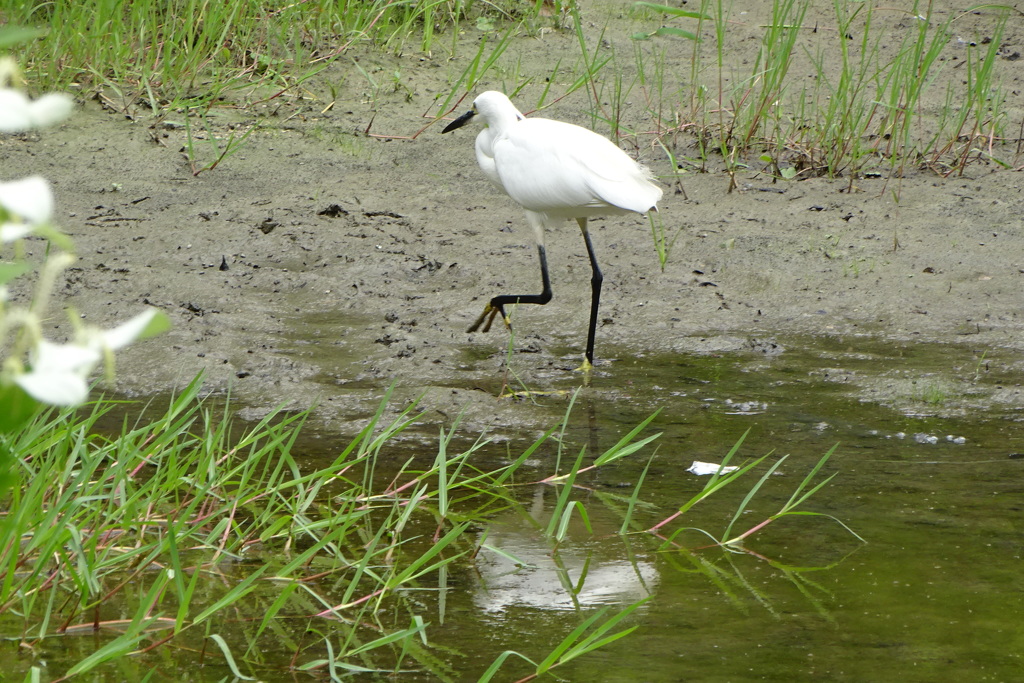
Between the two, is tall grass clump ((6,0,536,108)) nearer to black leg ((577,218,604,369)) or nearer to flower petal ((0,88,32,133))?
black leg ((577,218,604,369))

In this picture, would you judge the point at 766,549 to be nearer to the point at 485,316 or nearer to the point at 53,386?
the point at 485,316

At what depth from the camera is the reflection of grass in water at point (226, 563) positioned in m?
1.69

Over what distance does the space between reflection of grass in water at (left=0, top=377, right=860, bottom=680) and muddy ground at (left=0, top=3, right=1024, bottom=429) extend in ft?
2.61

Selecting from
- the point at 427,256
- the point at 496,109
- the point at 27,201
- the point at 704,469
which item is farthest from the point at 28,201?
the point at 427,256

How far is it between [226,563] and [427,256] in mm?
2419

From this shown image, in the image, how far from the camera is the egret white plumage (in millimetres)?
3439

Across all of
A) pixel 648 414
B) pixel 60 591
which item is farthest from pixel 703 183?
pixel 60 591

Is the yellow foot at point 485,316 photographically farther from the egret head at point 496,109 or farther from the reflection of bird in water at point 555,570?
the reflection of bird in water at point 555,570

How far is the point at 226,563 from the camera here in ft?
6.77

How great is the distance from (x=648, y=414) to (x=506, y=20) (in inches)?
153

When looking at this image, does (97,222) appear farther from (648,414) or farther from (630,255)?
(648,414)

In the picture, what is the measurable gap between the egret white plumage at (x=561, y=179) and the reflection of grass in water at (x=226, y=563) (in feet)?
4.13

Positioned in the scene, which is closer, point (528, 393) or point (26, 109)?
point (26, 109)

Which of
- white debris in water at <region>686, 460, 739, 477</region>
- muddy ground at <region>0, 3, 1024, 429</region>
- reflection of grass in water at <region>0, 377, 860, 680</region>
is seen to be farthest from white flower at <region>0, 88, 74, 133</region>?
muddy ground at <region>0, 3, 1024, 429</region>
